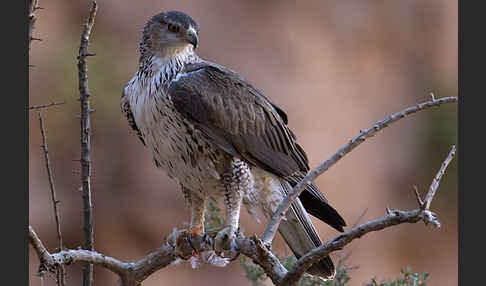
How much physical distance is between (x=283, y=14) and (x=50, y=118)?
3.45 meters

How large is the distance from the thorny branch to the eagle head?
43.4 inches

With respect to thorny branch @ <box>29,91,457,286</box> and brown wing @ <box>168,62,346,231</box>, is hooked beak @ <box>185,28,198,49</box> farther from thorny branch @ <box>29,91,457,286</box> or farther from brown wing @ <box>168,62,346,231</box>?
thorny branch @ <box>29,91,457,286</box>

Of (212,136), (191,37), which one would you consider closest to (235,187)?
(212,136)

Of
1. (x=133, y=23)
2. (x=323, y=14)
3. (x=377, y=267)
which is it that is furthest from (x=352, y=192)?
(x=133, y=23)

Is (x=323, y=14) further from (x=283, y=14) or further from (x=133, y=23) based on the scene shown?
(x=133, y=23)

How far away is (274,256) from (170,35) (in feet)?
4.87

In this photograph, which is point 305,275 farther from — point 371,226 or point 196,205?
point 371,226

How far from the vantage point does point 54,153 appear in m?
6.91

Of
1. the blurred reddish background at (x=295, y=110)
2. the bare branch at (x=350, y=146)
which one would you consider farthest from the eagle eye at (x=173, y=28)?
the blurred reddish background at (x=295, y=110)

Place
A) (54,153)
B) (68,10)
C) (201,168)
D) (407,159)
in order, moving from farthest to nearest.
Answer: (407,159)
(68,10)
(54,153)
(201,168)

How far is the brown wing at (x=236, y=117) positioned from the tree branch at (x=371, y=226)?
1040mm

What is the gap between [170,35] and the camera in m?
3.55

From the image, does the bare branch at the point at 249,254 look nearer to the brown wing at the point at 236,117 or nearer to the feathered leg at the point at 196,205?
the feathered leg at the point at 196,205

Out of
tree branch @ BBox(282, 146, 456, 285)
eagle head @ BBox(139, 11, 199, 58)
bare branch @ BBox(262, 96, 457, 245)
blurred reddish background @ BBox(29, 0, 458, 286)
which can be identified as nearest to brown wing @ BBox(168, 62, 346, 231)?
eagle head @ BBox(139, 11, 199, 58)
